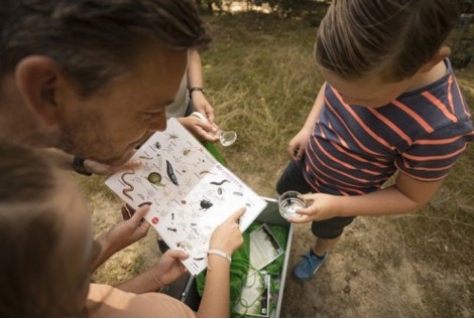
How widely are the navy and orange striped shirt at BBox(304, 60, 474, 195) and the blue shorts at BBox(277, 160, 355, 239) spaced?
0.20 metres

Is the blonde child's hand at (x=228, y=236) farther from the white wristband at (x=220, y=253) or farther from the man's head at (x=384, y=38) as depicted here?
the man's head at (x=384, y=38)

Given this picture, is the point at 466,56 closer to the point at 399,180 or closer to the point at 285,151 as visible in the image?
the point at 285,151

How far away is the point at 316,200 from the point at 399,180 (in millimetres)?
309

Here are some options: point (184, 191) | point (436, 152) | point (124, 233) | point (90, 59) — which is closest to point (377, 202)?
point (436, 152)

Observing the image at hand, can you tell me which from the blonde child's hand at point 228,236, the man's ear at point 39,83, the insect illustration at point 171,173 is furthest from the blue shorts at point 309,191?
the man's ear at point 39,83

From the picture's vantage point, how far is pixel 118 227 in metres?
1.45

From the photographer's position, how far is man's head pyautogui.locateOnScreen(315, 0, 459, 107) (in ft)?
2.91

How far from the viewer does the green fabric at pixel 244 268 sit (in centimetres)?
159

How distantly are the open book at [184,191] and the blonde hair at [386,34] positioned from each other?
2.30 feet

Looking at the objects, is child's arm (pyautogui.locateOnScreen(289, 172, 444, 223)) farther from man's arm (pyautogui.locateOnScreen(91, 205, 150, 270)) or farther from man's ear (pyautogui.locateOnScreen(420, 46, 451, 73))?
man's arm (pyautogui.locateOnScreen(91, 205, 150, 270))

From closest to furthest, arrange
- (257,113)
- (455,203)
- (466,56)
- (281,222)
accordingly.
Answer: (281,222), (455,203), (257,113), (466,56)

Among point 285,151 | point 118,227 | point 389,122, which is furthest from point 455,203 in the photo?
point 118,227

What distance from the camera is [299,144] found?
5.82 ft

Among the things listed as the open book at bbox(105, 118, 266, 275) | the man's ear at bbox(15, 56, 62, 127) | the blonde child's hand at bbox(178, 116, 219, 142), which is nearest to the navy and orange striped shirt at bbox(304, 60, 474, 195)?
the open book at bbox(105, 118, 266, 275)
